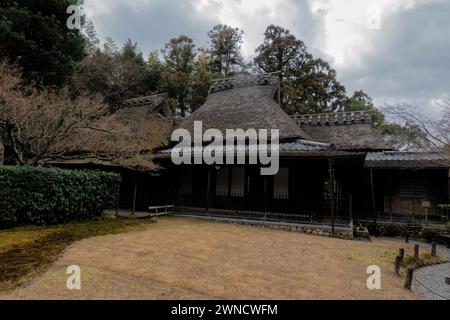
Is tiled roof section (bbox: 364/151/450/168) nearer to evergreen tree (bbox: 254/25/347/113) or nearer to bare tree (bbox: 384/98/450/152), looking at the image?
bare tree (bbox: 384/98/450/152)

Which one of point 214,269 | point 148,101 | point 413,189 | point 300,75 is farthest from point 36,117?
point 300,75

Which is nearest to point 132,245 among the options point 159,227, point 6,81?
point 159,227

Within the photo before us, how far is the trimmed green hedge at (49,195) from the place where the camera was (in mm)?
6633

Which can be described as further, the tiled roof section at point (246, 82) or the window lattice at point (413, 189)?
the tiled roof section at point (246, 82)

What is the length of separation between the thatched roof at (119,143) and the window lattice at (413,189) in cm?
1121

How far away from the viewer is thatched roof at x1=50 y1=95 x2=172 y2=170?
31.7 feet

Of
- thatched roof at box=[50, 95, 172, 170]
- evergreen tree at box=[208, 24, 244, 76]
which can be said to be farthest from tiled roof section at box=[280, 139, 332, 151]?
evergreen tree at box=[208, 24, 244, 76]

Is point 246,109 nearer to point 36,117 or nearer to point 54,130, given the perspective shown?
point 54,130

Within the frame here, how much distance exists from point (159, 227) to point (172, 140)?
6.75 metres

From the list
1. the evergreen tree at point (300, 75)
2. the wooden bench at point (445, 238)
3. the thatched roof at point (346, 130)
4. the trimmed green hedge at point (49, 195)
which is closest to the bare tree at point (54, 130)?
the trimmed green hedge at point (49, 195)

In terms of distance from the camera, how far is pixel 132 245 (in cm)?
608

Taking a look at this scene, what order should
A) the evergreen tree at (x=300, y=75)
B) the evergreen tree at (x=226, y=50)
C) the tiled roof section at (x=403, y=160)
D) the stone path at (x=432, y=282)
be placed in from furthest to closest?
the evergreen tree at (x=226, y=50) < the evergreen tree at (x=300, y=75) < the tiled roof section at (x=403, y=160) < the stone path at (x=432, y=282)

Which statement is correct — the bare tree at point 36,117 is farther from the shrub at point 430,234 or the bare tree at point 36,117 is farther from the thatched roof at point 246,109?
the shrub at point 430,234

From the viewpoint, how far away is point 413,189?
12172mm
